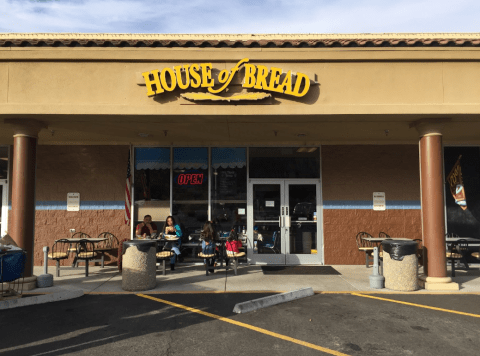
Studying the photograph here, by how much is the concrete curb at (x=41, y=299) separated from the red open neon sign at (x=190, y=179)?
15.4 feet

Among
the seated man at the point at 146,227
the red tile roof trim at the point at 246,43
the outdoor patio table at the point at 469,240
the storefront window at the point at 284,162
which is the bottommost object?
the outdoor patio table at the point at 469,240

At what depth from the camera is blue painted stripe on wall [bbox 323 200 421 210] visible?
457 inches

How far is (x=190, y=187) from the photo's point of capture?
1184 cm

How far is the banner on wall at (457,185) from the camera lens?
37.6 ft

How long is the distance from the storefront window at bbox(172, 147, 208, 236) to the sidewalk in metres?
1.58

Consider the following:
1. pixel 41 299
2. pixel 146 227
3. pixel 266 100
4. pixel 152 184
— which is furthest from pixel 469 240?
pixel 41 299

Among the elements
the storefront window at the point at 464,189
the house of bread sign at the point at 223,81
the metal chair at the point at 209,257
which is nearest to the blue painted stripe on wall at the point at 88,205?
the metal chair at the point at 209,257

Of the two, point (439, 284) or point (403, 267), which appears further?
point (439, 284)

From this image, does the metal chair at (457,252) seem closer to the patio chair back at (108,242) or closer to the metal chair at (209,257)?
the metal chair at (209,257)

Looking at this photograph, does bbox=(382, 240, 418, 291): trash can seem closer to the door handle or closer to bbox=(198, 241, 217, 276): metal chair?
the door handle

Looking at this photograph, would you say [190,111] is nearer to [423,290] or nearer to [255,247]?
[255,247]

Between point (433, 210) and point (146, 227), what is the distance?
7724mm

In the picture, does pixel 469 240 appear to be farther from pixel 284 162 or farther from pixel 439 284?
pixel 284 162

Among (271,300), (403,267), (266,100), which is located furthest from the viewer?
(266,100)
